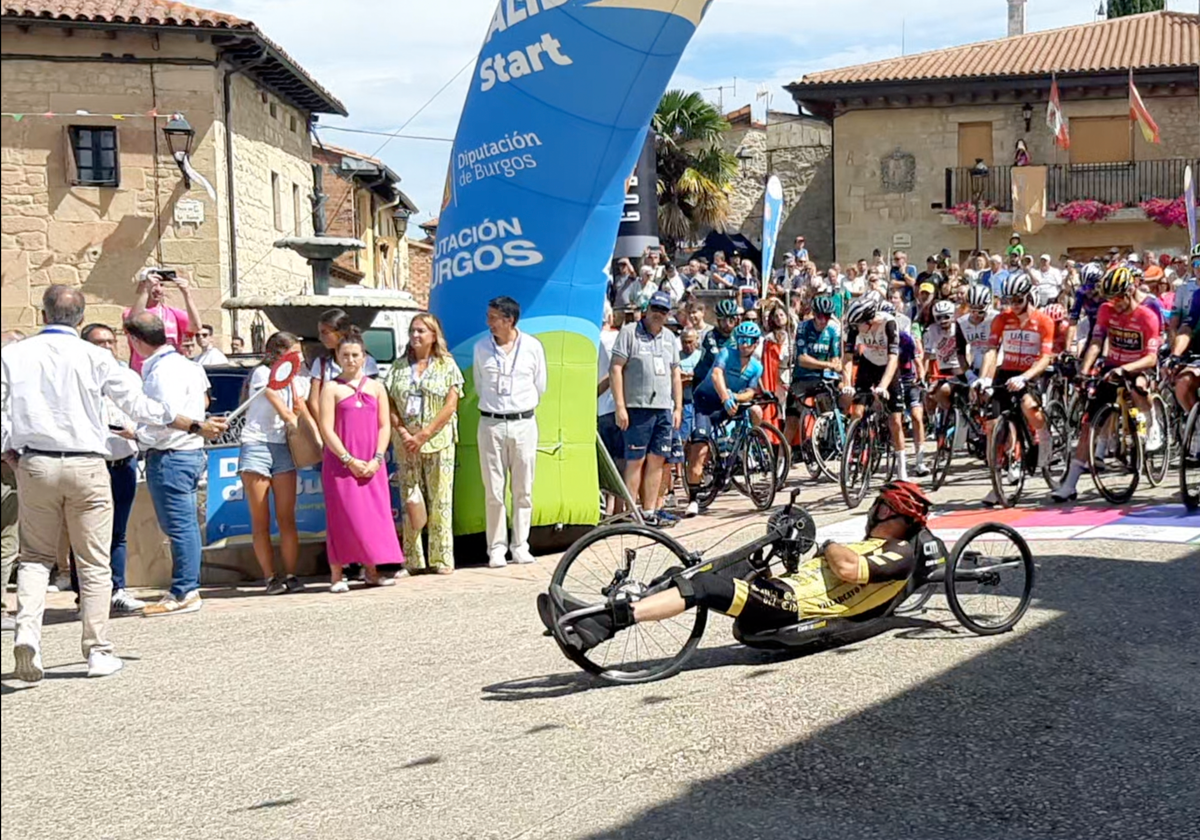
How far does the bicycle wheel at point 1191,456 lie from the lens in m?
10.5

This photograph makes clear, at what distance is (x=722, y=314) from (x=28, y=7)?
57.4 ft

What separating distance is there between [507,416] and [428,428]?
59cm

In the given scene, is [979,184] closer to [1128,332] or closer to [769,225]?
[769,225]

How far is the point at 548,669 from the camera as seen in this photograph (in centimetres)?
683

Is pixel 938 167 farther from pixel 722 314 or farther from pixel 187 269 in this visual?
pixel 722 314

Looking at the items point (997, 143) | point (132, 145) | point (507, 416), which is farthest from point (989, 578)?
point (997, 143)

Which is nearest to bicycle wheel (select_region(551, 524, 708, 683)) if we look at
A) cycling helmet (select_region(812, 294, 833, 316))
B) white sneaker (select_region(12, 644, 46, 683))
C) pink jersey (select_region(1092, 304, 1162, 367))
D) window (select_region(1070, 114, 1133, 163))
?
white sneaker (select_region(12, 644, 46, 683))

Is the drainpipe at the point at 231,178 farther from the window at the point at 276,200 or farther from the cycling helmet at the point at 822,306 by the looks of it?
the cycling helmet at the point at 822,306

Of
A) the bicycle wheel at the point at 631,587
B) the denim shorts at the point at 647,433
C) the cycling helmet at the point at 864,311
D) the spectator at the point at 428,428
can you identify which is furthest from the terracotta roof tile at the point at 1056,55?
the bicycle wheel at the point at 631,587

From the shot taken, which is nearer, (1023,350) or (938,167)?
(1023,350)

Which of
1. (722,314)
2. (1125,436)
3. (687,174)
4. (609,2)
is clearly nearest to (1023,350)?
(1125,436)

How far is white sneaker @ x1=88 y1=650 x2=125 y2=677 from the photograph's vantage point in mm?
7131

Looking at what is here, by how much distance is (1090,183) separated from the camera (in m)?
38.3

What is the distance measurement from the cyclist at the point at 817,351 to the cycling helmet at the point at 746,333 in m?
0.76
